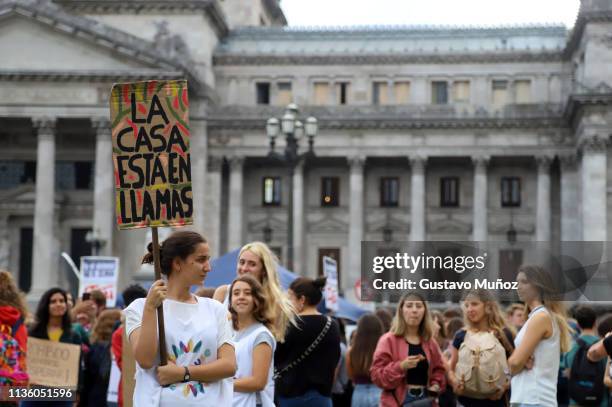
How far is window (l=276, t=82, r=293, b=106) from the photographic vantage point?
61531mm

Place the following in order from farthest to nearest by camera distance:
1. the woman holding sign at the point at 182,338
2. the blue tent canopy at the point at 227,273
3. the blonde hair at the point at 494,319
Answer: the blue tent canopy at the point at 227,273 → the blonde hair at the point at 494,319 → the woman holding sign at the point at 182,338

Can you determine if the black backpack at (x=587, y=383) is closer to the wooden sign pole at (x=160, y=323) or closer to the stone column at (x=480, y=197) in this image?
the wooden sign pole at (x=160, y=323)

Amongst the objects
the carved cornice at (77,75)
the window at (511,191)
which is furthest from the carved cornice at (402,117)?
the carved cornice at (77,75)

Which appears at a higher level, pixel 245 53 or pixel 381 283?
pixel 245 53

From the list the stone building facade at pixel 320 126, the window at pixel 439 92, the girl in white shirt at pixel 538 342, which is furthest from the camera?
the window at pixel 439 92

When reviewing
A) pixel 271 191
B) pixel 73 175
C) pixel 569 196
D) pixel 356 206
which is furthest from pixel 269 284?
pixel 271 191

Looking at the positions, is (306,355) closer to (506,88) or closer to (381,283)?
(381,283)

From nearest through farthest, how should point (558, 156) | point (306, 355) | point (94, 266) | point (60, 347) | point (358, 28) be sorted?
1. point (306, 355)
2. point (60, 347)
3. point (94, 266)
4. point (558, 156)
5. point (358, 28)

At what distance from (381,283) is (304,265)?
50664mm

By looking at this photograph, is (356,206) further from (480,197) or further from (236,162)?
(236,162)

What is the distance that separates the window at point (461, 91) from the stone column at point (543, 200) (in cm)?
521

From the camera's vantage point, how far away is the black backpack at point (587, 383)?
481 inches

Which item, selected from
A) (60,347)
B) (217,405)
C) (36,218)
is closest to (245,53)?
(36,218)

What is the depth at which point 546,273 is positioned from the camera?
10102 mm
